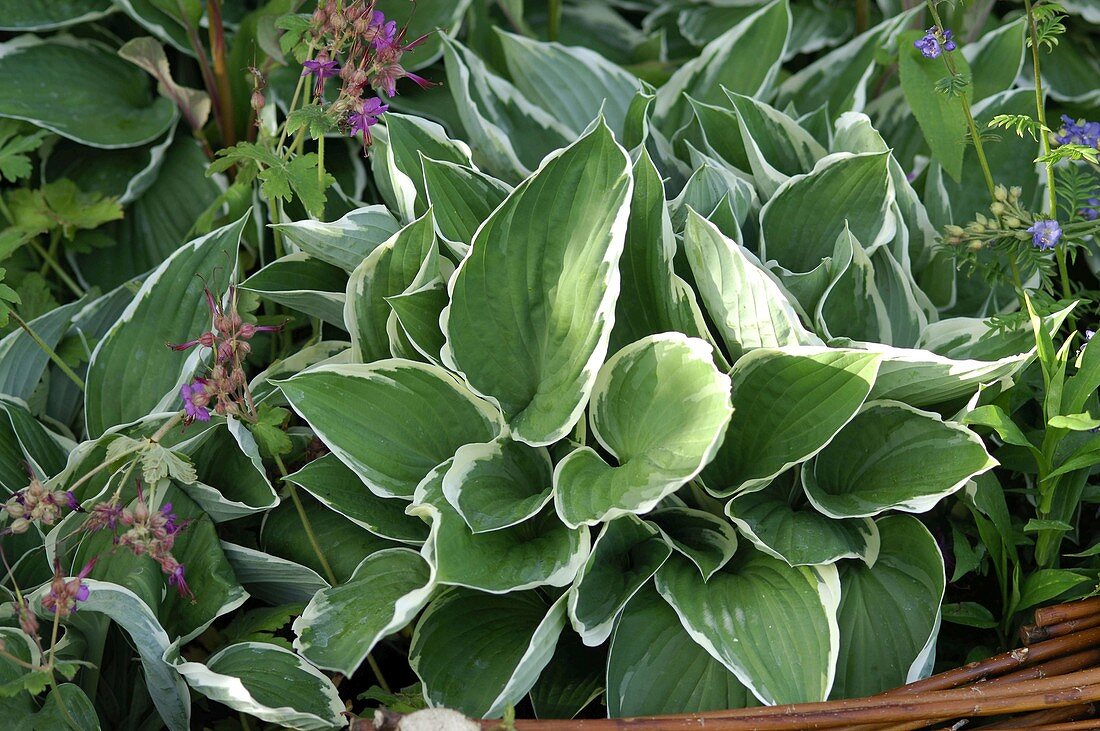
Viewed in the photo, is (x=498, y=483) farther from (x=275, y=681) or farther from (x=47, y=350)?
(x=47, y=350)

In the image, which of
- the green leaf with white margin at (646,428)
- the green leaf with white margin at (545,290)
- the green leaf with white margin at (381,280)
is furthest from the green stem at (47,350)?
the green leaf with white margin at (646,428)

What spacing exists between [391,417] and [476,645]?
202 mm

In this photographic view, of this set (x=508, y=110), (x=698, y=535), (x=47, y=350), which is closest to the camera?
(x=698, y=535)

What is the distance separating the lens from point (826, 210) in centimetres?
94

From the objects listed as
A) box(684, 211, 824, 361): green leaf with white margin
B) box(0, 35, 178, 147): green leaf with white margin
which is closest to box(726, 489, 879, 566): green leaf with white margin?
box(684, 211, 824, 361): green leaf with white margin

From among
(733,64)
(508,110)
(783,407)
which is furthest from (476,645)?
(733,64)

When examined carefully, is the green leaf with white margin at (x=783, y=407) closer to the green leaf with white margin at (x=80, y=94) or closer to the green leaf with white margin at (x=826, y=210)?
the green leaf with white margin at (x=826, y=210)

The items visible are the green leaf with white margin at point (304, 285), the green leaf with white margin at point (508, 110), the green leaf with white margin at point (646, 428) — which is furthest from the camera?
the green leaf with white margin at point (508, 110)

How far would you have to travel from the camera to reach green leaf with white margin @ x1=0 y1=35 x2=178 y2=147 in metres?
1.17

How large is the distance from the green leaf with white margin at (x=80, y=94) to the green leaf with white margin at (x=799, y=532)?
2.84 feet

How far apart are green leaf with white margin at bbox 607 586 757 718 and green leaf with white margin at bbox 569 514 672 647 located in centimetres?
2

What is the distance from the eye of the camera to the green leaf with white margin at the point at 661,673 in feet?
2.48

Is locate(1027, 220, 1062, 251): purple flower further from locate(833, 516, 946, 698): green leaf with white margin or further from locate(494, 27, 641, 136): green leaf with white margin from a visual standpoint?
locate(494, 27, 641, 136): green leaf with white margin

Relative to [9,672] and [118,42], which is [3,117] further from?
[9,672]
